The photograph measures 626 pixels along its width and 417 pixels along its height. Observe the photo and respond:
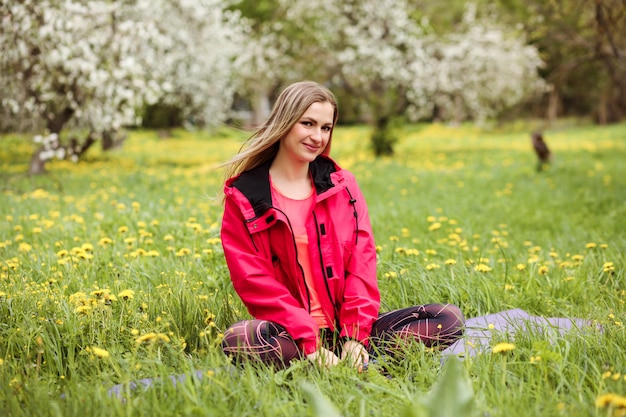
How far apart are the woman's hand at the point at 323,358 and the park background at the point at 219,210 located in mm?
46

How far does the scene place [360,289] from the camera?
272cm

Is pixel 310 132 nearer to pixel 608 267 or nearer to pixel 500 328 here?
pixel 500 328

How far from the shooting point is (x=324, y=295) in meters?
2.72

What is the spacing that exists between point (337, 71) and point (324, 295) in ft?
40.2

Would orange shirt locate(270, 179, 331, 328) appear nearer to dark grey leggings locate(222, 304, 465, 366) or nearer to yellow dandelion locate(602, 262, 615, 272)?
dark grey leggings locate(222, 304, 465, 366)

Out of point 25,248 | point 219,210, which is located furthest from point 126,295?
point 219,210

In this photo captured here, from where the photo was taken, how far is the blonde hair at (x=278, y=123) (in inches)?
107

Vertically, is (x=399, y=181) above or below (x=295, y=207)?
below

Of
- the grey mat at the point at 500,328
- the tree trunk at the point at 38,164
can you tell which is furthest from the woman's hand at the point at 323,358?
the tree trunk at the point at 38,164

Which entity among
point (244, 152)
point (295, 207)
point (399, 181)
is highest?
point (244, 152)

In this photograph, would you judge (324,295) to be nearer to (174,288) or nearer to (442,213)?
(174,288)

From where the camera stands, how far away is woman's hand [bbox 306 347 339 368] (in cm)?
239

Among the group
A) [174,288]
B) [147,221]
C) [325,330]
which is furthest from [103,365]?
[147,221]

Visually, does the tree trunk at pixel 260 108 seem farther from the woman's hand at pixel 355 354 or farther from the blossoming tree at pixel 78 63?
the blossoming tree at pixel 78 63
